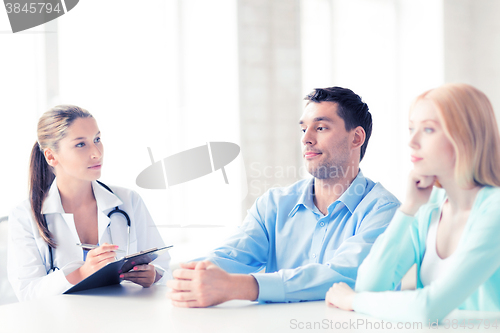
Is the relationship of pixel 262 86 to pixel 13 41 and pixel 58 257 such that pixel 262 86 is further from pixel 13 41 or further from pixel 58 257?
pixel 58 257

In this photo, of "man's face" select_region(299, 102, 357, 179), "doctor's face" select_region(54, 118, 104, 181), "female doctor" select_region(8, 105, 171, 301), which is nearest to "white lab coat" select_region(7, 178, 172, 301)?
"female doctor" select_region(8, 105, 171, 301)

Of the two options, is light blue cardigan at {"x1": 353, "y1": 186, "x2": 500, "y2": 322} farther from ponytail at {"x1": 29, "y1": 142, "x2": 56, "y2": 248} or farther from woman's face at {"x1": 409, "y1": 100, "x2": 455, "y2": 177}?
ponytail at {"x1": 29, "y1": 142, "x2": 56, "y2": 248}

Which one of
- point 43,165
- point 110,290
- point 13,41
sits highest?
point 13,41

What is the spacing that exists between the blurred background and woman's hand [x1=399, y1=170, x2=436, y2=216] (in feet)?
6.18

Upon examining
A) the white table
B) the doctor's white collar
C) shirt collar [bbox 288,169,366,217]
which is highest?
shirt collar [bbox 288,169,366,217]

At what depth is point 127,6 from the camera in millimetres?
2594

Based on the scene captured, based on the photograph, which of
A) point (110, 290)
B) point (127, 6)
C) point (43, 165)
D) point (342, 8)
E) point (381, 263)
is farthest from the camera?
point (342, 8)

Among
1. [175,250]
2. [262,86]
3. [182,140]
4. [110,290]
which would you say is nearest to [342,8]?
[262,86]

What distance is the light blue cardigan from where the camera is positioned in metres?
0.73

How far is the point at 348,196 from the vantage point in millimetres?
1279

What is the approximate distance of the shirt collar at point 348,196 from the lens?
1.28m

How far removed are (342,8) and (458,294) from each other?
2.86 meters

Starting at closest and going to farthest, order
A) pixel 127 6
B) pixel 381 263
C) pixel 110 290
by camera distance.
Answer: pixel 381 263, pixel 110 290, pixel 127 6

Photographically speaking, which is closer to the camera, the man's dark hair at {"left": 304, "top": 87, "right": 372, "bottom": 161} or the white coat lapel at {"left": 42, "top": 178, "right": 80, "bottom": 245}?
the man's dark hair at {"left": 304, "top": 87, "right": 372, "bottom": 161}
